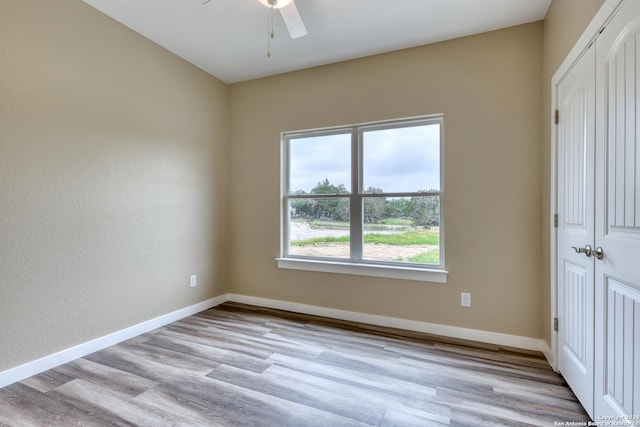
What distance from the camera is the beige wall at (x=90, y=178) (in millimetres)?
1979

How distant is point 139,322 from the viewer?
9.08 ft

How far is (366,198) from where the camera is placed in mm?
3141

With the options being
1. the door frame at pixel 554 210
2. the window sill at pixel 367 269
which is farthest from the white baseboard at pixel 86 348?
the door frame at pixel 554 210

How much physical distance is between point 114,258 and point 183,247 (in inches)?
28.8

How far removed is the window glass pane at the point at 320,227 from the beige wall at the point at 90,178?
1.10 m

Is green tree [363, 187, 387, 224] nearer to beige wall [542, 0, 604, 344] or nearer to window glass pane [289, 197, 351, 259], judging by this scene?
window glass pane [289, 197, 351, 259]

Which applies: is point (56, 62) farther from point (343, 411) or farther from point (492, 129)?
point (492, 129)

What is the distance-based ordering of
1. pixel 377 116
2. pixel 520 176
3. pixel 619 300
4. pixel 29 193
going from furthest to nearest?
pixel 377 116 < pixel 520 176 < pixel 29 193 < pixel 619 300

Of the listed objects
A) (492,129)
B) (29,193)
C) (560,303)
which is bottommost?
(560,303)

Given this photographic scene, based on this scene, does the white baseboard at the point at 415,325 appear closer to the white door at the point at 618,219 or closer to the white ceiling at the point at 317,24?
the white door at the point at 618,219

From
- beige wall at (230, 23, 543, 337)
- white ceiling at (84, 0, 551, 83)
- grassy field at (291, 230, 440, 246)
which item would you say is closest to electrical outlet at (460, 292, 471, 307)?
beige wall at (230, 23, 543, 337)

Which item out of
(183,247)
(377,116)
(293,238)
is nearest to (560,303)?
(377,116)

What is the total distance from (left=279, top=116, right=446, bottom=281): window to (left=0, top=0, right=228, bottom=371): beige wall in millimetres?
1162

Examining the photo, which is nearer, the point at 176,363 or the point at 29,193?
the point at 29,193
